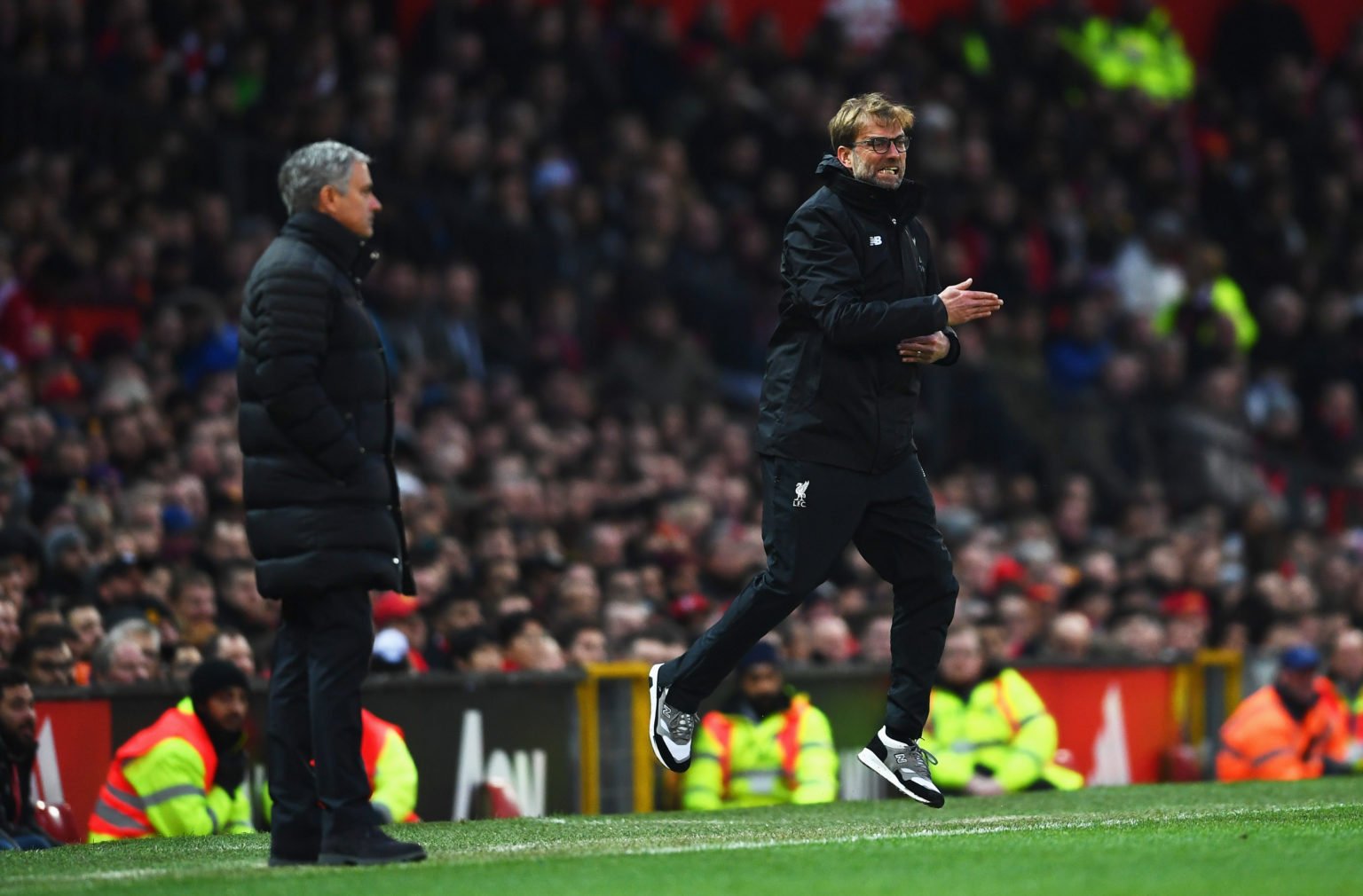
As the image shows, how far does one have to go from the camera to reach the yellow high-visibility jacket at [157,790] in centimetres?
874

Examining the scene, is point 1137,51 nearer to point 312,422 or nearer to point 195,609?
point 195,609

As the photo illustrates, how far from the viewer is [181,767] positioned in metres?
8.76

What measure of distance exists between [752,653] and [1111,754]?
2.88 metres

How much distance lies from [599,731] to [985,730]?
207cm

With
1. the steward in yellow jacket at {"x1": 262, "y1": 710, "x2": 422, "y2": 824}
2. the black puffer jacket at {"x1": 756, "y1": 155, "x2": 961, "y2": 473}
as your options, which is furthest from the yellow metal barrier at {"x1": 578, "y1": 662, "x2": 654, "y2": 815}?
the black puffer jacket at {"x1": 756, "y1": 155, "x2": 961, "y2": 473}

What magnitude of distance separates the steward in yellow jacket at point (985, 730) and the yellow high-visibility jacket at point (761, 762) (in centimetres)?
92

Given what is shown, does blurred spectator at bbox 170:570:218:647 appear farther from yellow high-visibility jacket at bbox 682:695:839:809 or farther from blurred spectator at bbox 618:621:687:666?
yellow high-visibility jacket at bbox 682:695:839:809

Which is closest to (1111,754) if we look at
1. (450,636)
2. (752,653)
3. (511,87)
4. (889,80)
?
(752,653)

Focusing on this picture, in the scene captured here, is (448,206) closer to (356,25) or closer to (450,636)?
(356,25)

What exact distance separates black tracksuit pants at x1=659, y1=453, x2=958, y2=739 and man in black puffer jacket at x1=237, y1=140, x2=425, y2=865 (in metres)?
1.19

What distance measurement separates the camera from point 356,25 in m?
16.4

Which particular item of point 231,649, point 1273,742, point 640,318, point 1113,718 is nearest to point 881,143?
point 231,649

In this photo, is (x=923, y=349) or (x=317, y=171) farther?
(x=923, y=349)

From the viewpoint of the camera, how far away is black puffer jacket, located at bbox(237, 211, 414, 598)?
608cm
